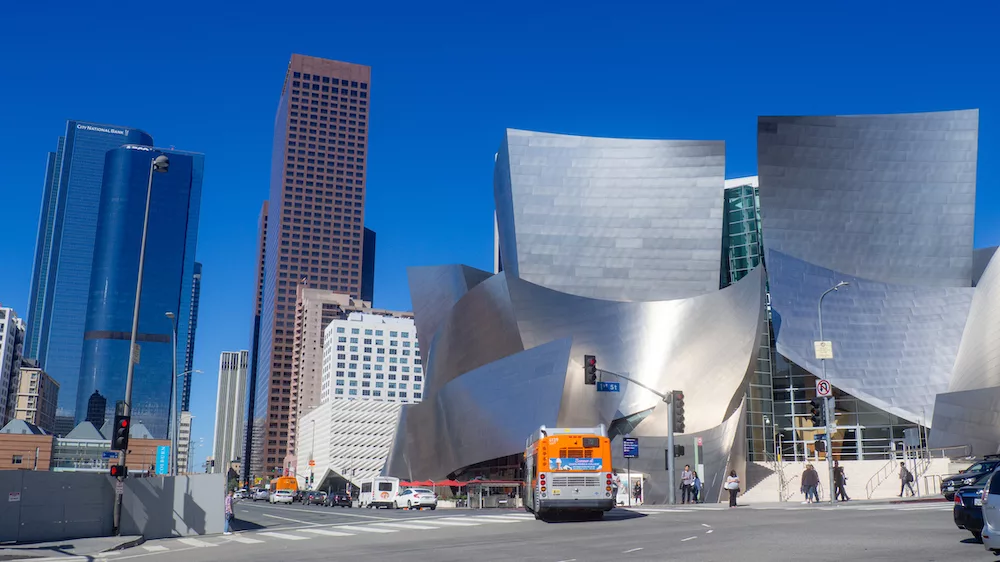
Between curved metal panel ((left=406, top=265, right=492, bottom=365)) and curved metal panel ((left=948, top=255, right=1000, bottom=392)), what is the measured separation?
29276mm

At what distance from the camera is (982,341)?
145 feet

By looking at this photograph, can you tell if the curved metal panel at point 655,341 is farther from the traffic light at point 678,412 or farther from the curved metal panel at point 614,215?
the traffic light at point 678,412

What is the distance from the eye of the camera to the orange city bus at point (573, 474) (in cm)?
2331

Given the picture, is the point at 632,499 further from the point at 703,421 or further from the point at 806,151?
the point at 806,151

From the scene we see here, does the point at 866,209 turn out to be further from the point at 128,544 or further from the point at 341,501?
the point at 128,544

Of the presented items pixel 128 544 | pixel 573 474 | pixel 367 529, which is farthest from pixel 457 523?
pixel 128 544

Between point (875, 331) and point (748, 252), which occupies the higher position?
point (748, 252)

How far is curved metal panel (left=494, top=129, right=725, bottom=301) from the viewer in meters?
55.2

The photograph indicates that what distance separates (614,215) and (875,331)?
1730 centimetres

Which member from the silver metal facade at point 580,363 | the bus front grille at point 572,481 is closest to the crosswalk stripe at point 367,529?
the bus front grille at point 572,481

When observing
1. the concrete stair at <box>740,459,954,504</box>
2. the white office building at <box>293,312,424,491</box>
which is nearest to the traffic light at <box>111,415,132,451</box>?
the concrete stair at <box>740,459,954,504</box>

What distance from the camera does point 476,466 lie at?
52.5 m

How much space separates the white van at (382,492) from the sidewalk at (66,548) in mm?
27107

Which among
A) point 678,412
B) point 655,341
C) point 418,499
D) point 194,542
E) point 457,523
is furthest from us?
point 655,341
